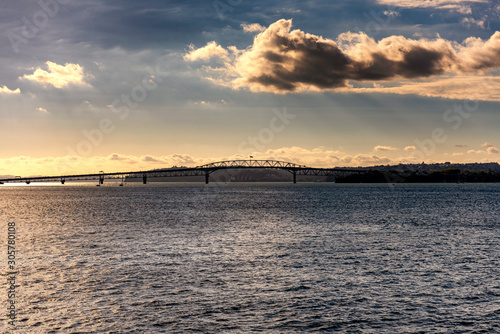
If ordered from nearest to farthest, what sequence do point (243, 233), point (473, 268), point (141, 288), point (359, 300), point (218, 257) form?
1. point (359, 300)
2. point (141, 288)
3. point (473, 268)
4. point (218, 257)
5. point (243, 233)

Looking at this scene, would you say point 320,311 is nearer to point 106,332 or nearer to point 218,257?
point 106,332

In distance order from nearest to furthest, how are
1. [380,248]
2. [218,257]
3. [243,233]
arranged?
[218,257], [380,248], [243,233]

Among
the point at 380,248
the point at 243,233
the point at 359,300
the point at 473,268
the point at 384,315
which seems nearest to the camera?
the point at 384,315

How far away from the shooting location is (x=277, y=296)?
27.4m

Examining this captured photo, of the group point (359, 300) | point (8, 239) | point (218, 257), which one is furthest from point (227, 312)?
point (8, 239)

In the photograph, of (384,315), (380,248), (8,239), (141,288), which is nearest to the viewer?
(384,315)

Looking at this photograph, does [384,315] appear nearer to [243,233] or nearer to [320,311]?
[320,311]

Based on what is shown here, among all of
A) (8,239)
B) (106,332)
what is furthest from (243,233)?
(106,332)

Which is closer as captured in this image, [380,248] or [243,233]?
[380,248]

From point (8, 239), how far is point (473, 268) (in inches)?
2003

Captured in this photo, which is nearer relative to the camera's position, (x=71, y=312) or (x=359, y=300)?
(x=71, y=312)

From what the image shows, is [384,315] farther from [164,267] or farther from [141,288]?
[164,267]

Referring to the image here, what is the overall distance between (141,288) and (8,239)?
107ft

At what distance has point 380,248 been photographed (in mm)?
46031
